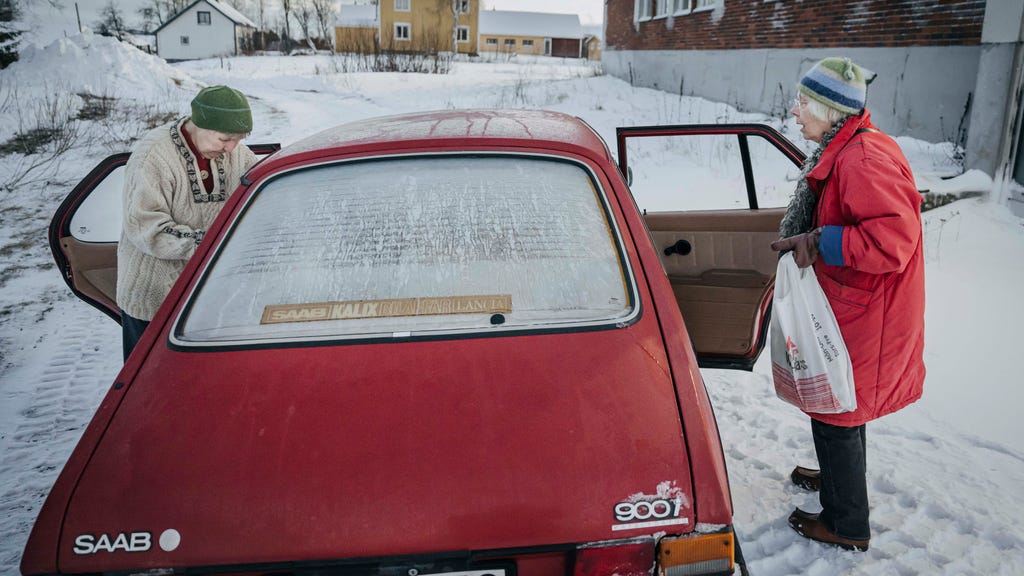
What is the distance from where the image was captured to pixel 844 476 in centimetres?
236

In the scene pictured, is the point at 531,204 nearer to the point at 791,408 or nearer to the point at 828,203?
the point at 828,203

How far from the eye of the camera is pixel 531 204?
2029mm

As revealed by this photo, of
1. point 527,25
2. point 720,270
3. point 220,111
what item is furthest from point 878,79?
point 527,25

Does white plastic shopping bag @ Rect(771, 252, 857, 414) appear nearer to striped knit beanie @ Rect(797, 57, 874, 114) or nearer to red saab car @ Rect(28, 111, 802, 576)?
striped knit beanie @ Rect(797, 57, 874, 114)

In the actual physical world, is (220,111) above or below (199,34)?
below

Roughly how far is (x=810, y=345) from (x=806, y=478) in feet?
3.17

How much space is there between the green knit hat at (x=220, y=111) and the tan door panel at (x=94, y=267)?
961 mm

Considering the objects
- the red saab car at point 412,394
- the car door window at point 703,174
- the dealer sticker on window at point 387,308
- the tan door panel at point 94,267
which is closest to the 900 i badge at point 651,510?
the red saab car at point 412,394

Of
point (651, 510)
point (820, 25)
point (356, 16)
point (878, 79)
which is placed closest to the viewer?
point (651, 510)

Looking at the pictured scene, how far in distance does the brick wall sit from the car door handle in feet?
19.4

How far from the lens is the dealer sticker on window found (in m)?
1.76

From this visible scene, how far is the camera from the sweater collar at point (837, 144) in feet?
7.04

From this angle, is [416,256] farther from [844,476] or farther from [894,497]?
[894,497]

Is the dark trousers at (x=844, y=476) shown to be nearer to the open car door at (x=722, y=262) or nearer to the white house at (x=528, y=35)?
the open car door at (x=722, y=262)
